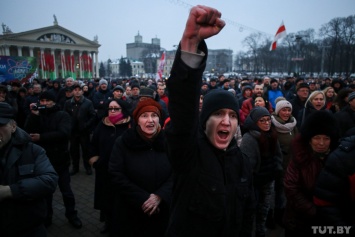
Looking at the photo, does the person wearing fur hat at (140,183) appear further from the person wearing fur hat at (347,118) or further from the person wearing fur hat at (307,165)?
the person wearing fur hat at (347,118)

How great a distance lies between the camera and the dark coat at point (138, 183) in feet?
9.28

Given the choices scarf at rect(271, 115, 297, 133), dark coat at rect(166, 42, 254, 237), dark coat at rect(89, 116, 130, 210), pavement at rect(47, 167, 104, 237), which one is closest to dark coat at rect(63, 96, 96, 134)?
pavement at rect(47, 167, 104, 237)

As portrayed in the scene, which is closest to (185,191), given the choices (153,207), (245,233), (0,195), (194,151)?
(194,151)

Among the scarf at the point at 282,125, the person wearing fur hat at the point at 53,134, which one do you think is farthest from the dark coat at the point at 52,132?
the scarf at the point at 282,125

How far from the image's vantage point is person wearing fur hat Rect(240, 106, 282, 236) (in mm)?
3430

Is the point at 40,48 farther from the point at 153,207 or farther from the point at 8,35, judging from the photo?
the point at 153,207

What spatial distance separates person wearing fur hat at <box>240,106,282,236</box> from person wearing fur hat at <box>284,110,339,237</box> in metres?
0.66

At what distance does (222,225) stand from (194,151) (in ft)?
1.79

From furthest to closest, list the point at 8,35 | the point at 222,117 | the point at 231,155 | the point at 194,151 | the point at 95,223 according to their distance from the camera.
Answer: the point at 8,35
the point at 95,223
the point at 231,155
the point at 222,117
the point at 194,151

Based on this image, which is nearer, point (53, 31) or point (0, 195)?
point (0, 195)

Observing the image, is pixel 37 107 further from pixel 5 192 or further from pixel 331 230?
pixel 331 230

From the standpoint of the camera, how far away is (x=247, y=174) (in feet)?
6.16

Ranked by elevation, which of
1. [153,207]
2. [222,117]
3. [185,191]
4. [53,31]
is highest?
[53,31]

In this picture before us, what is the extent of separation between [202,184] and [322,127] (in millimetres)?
1822
